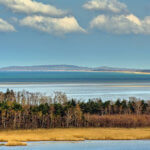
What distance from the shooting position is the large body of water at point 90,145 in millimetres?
48969

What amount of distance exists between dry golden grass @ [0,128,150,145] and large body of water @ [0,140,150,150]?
2.44m

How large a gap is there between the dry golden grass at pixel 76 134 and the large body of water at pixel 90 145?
2.44m

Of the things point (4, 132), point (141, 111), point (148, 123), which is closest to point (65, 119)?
point (4, 132)

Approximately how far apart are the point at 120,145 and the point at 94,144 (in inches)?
159

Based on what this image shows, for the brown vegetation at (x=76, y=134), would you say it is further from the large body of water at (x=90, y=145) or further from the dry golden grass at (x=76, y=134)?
the large body of water at (x=90, y=145)

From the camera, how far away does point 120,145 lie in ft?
169

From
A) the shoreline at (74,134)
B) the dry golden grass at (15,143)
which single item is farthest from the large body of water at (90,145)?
the shoreline at (74,134)

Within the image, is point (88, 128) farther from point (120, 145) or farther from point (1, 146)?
point (1, 146)

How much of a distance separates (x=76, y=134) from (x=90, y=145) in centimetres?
813

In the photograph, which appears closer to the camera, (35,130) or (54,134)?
(54,134)

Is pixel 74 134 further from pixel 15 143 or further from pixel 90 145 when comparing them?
pixel 15 143

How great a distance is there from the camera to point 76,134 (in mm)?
59062

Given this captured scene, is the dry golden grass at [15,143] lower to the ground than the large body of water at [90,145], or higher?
higher

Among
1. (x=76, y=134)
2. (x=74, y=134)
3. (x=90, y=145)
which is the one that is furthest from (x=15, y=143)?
(x=76, y=134)
